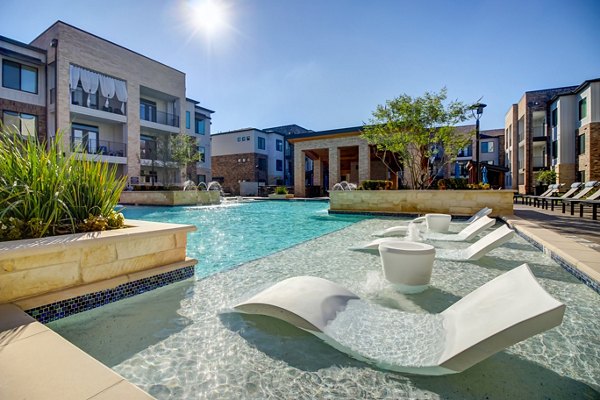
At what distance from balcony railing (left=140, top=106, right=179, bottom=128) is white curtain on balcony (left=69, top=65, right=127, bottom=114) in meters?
2.47

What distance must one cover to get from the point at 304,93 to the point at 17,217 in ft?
64.8

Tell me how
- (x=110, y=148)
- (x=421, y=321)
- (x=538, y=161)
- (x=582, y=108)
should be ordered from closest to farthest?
(x=421, y=321)
(x=582, y=108)
(x=110, y=148)
(x=538, y=161)

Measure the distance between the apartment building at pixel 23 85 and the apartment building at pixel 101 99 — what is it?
1.8 inches

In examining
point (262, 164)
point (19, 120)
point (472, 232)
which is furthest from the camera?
point (262, 164)

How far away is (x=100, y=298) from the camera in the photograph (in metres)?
3.17

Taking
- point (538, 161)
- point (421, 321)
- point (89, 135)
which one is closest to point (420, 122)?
point (421, 321)

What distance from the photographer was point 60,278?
2.89m

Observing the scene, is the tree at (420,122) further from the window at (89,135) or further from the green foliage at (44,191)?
the window at (89,135)

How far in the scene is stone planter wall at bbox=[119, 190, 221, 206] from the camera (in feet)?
60.7

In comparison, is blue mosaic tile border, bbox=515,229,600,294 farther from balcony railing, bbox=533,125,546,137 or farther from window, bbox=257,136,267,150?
window, bbox=257,136,267,150

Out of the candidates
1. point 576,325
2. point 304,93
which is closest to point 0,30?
point 304,93

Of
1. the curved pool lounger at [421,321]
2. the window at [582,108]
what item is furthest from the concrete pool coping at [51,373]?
the window at [582,108]

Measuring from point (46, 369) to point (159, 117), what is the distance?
28.0 m

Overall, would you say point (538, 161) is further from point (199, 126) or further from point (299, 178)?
point (199, 126)
